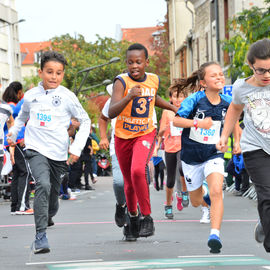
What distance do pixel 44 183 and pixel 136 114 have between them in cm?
124

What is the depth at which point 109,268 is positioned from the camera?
6.50 meters

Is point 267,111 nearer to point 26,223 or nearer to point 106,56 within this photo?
point 26,223

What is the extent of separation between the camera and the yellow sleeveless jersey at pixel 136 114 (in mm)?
8047

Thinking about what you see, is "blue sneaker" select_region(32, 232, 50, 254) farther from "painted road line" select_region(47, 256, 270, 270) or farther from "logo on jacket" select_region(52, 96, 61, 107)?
"logo on jacket" select_region(52, 96, 61, 107)

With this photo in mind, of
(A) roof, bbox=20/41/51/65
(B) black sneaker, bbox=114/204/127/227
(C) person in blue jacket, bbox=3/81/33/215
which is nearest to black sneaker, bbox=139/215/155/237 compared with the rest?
(B) black sneaker, bbox=114/204/127/227

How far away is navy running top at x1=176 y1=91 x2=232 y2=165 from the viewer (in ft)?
27.5

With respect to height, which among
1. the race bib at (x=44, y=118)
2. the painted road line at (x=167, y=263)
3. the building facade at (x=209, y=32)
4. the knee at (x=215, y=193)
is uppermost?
the building facade at (x=209, y=32)

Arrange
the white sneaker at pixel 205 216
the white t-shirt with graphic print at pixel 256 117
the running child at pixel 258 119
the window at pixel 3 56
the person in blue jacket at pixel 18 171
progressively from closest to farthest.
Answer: the running child at pixel 258 119 → the white t-shirt with graphic print at pixel 256 117 → the white sneaker at pixel 205 216 → the person in blue jacket at pixel 18 171 → the window at pixel 3 56

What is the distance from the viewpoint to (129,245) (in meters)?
8.14

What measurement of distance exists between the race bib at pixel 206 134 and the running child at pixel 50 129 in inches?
50.8

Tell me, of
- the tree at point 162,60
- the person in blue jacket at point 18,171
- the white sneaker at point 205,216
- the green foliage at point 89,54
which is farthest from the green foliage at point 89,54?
the white sneaker at point 205,216

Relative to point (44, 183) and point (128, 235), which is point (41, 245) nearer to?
point (44, 183)

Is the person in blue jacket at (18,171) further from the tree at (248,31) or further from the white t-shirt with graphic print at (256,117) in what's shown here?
the white t-shirt with graphic print at (256,117)

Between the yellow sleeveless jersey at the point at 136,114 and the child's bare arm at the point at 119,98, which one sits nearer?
the child's bare arm at the point at 119,98
